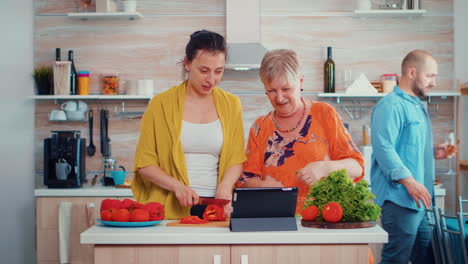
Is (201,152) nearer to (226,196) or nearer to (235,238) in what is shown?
(226,196)

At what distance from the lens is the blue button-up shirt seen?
295 centimetres

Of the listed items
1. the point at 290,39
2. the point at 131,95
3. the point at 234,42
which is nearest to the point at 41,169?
the point at 131,95

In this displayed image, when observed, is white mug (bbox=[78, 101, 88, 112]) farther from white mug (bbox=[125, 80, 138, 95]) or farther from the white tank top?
the white tank top

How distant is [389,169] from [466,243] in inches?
19.6

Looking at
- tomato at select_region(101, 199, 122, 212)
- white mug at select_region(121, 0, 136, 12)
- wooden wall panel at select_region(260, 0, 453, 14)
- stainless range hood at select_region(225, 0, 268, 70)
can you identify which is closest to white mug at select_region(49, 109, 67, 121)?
white mug at select_region(121, 0, 136, 12)

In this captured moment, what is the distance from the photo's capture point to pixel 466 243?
8.71ft

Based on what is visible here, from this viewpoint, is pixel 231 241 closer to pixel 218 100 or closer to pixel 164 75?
pixel 218 100

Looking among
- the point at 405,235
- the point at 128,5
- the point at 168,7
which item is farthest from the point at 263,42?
A: the point at 405,235

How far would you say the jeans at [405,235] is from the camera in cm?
292

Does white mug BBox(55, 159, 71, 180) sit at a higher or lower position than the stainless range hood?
lower

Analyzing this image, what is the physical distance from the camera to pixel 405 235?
2.92 meters

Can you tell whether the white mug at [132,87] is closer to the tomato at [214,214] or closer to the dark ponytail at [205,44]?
the dark ponytail at [205,44]

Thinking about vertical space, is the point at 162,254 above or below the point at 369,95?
below

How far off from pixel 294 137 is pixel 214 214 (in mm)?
424
